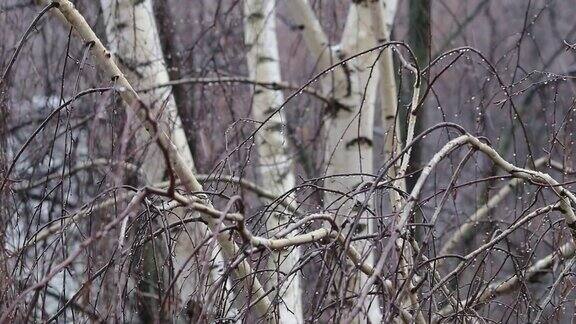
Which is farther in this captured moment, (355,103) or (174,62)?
(174,62)

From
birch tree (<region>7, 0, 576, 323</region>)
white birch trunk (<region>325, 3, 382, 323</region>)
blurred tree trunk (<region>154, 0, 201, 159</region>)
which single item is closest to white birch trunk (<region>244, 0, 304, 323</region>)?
birch tree (<region>7, 0, 576, 323</region>)

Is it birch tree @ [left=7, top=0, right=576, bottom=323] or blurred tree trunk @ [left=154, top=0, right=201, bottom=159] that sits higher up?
blurred tree trunk @ [left=154, top=0, right=201, bottom=159]

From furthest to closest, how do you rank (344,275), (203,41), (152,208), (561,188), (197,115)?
(203,41)
(197,115)
(561,188)
(152,208)
(344,275)

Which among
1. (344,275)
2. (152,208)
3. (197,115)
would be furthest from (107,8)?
(344,275)

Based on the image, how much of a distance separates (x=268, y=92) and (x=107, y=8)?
111 centimetres

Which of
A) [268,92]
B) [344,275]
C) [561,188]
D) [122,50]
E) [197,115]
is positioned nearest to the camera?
[344,275]

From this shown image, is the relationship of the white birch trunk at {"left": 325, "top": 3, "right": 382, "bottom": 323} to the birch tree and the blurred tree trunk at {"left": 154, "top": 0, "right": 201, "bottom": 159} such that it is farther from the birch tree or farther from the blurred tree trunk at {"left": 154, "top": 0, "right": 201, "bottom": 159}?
the blurred tree trunk at {"left": 154, "top": 0, "right": 201, "bottom": 159}

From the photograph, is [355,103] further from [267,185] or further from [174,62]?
[174,62]

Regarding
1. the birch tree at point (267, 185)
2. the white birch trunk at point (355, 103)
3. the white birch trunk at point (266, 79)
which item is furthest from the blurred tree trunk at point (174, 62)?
the white birch trunk at point (355, 103)

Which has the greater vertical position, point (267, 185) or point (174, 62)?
point (174, 62)

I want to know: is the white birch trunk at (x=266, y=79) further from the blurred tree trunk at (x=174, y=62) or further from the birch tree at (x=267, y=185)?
the blurred tree trunk at (x=174, y=62)

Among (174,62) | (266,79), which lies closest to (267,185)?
(266,79)

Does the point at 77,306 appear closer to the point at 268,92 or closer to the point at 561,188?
the point at 561,188

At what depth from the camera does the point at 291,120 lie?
7.31 m
